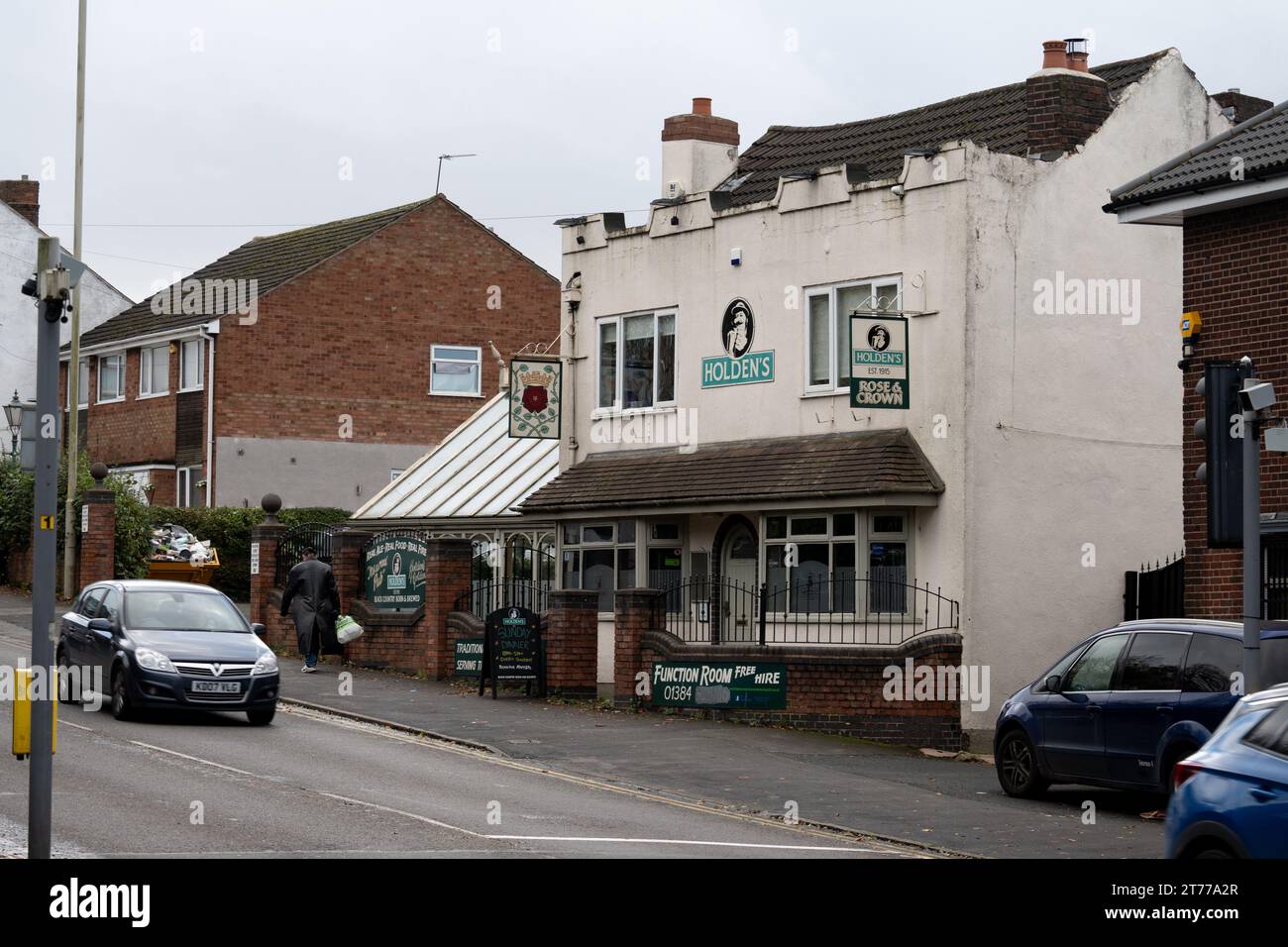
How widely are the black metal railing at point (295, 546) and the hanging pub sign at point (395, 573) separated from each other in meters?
1.76

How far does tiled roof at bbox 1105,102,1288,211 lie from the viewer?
20.0 meters

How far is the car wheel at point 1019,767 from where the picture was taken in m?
18.0

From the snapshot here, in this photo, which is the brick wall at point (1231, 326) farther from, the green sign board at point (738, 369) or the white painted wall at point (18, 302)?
the white painted wall at point (18, 302)

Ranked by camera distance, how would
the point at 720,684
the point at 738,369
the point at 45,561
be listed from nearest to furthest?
the point at 45,561
the point at 720,684
the point at 738,369

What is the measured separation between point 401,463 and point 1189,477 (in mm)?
28616

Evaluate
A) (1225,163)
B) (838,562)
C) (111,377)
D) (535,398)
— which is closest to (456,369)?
(111,377)

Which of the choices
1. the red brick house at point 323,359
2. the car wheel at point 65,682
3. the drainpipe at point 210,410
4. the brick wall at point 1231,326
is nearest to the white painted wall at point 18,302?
the red brick house at point 323,359

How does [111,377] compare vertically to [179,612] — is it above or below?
above

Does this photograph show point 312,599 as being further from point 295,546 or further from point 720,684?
point 720,684

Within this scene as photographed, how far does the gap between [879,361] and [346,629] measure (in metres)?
9.81

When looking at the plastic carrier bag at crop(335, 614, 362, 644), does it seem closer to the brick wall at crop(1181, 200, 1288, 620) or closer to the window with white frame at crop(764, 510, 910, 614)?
the window with white frame at crop(764, 510, 910, 614)

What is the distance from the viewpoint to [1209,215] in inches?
828

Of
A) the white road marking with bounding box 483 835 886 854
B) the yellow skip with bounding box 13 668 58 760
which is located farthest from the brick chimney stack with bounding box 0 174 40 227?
the yellow skip with bounding box 13 668 58 760

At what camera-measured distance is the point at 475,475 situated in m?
35.9
